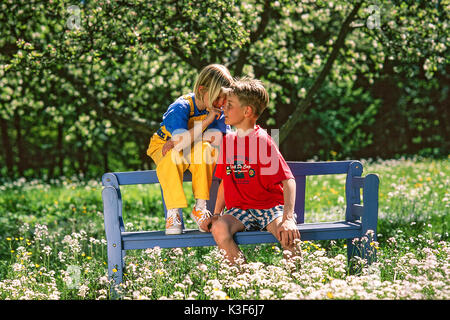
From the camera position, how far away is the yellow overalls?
12.0 feet

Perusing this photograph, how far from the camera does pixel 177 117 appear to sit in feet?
12.0

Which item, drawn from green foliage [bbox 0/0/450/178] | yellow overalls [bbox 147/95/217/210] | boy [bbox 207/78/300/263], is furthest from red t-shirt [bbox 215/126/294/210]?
green foliage [bbox 0/0/450/178]

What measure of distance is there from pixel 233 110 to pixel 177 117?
42 centimetres

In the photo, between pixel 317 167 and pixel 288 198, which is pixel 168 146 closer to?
pixel 288 198

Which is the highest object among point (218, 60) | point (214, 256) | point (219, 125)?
point (218, 60)

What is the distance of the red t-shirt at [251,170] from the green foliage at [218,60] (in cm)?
188

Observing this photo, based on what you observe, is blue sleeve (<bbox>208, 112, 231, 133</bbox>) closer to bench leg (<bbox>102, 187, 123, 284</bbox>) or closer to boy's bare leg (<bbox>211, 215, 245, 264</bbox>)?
boy's bare leg (<bbox>211, 215, 245, 264</bbox>)

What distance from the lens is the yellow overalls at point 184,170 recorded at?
3.66 metres

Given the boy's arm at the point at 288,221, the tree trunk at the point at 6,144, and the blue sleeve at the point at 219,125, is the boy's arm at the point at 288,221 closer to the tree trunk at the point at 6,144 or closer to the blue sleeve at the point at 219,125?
the blue sleeve at the point at 219,125

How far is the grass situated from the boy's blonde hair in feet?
3.43

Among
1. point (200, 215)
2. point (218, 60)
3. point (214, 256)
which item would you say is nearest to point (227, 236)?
point (200, 215)

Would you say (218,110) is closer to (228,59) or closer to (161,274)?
(161,274)

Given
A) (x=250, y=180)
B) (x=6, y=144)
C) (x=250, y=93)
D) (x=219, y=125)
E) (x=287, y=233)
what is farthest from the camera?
(x=6, y=144)
